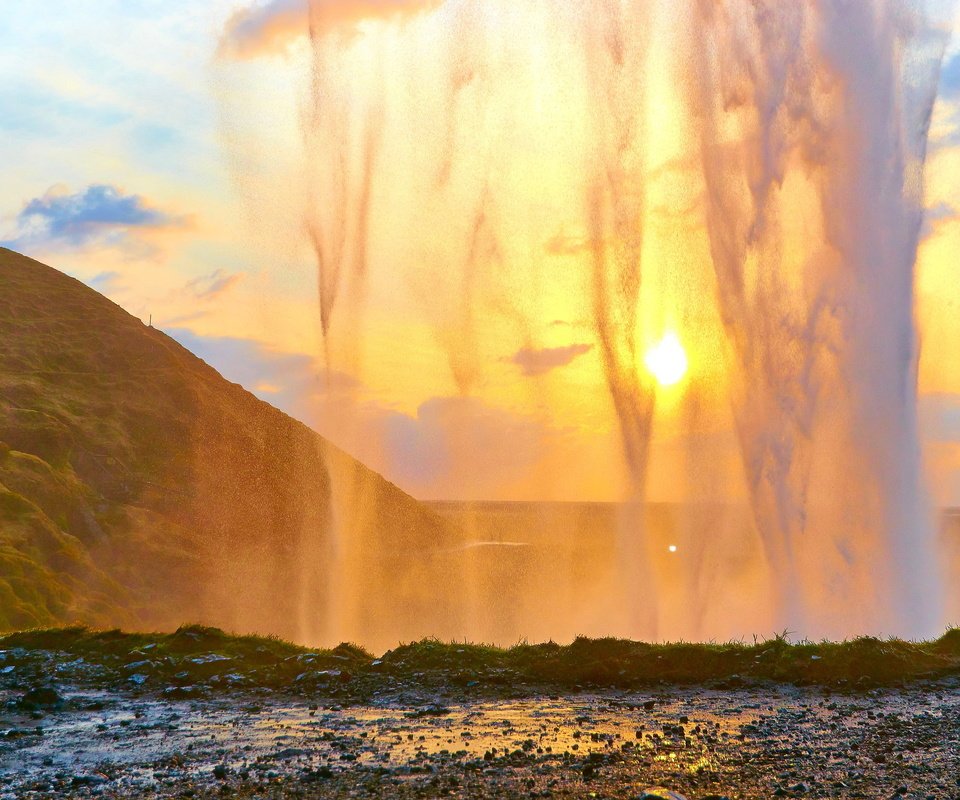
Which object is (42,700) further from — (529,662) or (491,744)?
(529,662)

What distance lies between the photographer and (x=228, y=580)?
267 feet

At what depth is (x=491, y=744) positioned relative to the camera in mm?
12188

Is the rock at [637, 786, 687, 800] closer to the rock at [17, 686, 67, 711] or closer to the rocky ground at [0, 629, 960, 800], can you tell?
the rocky ground at [0, 629, 960, 800]

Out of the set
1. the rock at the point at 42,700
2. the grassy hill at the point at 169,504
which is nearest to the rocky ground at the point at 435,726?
the rock at the point at 42,700

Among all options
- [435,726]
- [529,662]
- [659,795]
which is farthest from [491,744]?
[529,662]

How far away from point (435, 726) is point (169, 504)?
8233 centimetres

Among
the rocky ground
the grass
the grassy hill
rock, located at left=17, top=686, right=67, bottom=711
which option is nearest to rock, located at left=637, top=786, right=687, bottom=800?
the rocky ground

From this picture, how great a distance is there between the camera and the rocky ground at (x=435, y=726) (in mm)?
10516

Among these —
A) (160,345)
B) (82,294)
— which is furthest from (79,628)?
(82,294)

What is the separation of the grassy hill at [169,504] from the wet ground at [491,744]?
113 ft

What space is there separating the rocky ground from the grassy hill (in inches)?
1235

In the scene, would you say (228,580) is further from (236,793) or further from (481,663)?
(236,793)

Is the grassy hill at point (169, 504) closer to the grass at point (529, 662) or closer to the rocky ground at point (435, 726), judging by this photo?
the grass at point (529, 662)

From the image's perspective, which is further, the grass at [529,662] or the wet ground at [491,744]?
the grass at [529,662]
